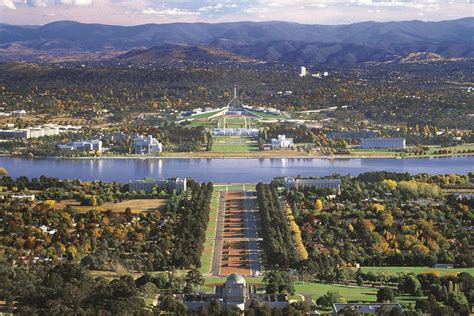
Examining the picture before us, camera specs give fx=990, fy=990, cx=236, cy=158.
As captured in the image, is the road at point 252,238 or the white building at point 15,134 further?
the white building at point 15,134

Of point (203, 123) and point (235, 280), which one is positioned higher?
point (203, 123)

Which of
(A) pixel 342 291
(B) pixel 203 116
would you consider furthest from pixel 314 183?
(B) pixel 203 116

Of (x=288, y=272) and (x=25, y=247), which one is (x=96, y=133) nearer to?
(x=25, y=247)

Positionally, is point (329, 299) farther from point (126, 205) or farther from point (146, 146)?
point (146, 146)

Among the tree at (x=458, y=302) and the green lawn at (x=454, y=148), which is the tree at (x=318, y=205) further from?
the green lawn at (x=454, y=148)

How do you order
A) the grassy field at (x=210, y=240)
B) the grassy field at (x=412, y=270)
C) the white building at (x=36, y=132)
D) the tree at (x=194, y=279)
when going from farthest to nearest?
the white building at (x=36, y=132) < the grassy field at (x=210, y=240) < the grassy field at (x=412, y=270) < the tree at (x=194, y=279)

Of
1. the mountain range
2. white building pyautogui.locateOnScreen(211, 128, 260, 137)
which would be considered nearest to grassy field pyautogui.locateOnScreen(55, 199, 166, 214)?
white building pyautogui.locateOnScreen(211, 128, 260, 137)

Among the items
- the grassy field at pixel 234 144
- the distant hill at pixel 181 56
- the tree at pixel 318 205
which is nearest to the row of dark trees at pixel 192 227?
the tree at pixel 318 205
